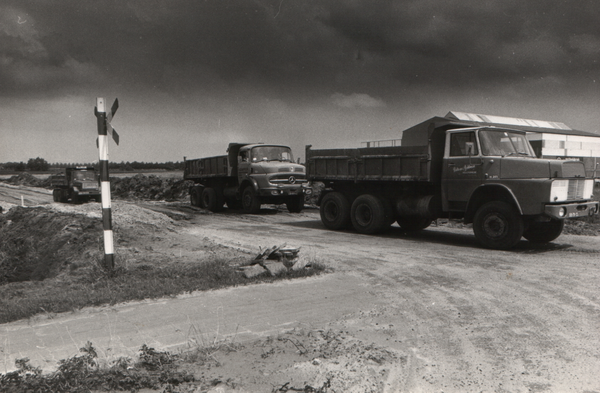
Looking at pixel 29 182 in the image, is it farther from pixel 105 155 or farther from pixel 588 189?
pixel 588 189

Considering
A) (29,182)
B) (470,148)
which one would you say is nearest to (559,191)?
(470,148)

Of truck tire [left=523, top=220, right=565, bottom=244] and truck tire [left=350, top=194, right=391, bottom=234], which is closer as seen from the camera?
truck tire [left=523, top=220, right=565, bottom=244]

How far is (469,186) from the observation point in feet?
32.7

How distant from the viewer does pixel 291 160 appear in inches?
713

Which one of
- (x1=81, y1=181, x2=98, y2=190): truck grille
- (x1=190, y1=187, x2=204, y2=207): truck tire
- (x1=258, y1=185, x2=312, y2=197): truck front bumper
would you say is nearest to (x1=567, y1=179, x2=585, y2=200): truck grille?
(x1=258, y1=185, x2=312, y2=197): truck front bumper

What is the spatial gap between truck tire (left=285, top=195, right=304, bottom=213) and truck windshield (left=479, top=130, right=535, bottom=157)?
8.88 m

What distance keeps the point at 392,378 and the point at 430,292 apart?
272 cm

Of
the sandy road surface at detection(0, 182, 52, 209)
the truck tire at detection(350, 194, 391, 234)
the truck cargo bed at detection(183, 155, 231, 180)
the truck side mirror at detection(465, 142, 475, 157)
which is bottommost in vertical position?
the sandy road surface at detection(0, 182, 52, 209)

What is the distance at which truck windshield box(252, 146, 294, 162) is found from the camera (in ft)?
57.8

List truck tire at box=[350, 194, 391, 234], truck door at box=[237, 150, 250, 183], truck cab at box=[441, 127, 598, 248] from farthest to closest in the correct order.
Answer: truck door at box=[237, 150, 250, 183] → truck tire at box=[350, 194, 391, 234] → truck cab at box=[441, 127, 598, 248]

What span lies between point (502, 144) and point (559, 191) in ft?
5.05

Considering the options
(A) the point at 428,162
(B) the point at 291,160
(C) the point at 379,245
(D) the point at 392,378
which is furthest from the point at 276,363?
(B) the point at 291,160

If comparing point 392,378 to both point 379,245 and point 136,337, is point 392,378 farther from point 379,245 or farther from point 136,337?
point 379,245

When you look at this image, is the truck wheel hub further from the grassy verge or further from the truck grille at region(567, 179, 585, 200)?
the grassy verge
